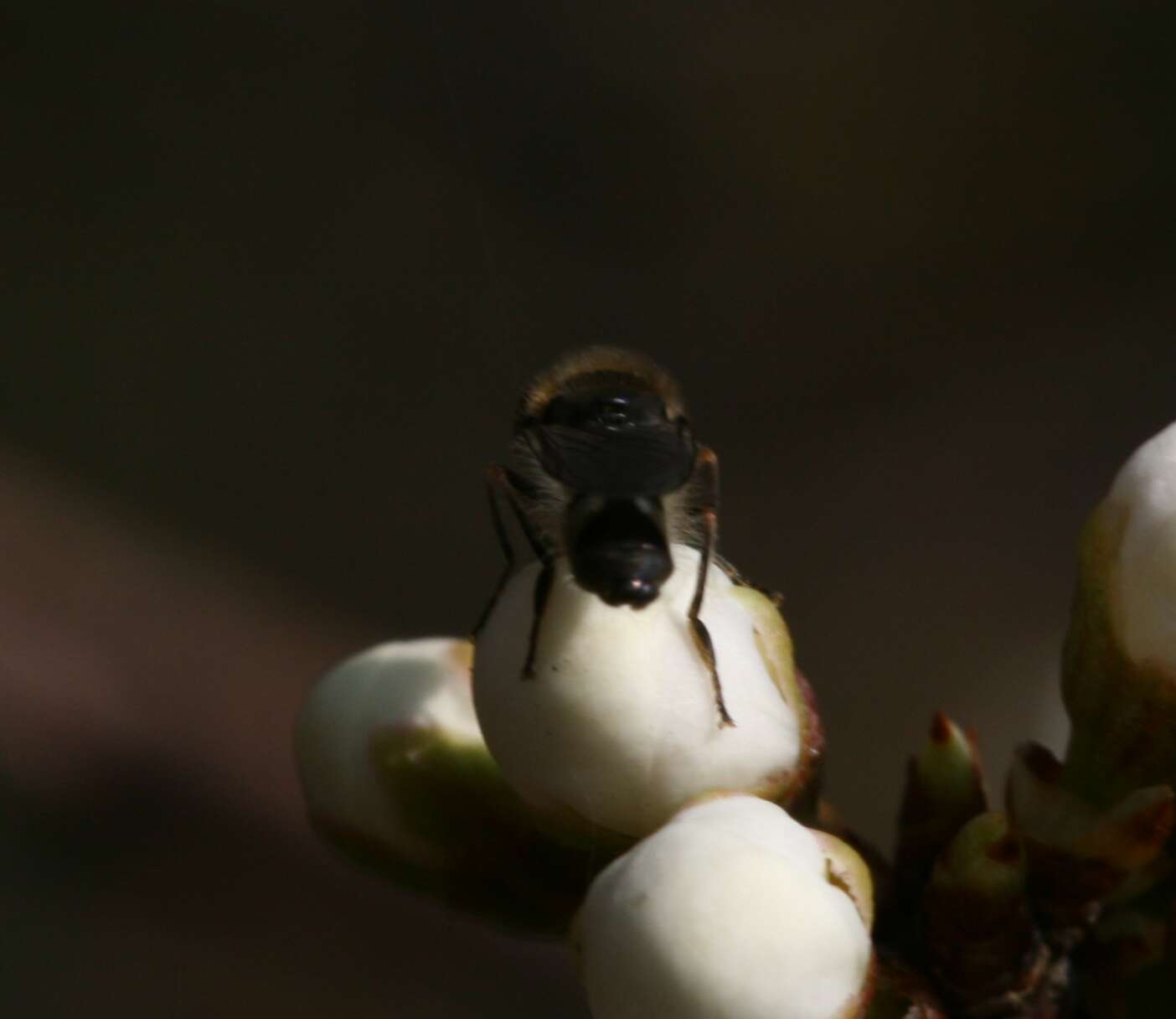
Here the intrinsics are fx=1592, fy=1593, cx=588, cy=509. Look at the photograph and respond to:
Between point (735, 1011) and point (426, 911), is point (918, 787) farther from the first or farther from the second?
point (426, 911)

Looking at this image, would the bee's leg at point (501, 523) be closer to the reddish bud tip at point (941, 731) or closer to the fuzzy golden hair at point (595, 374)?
the fuzzy golden hair at point (595, 374)

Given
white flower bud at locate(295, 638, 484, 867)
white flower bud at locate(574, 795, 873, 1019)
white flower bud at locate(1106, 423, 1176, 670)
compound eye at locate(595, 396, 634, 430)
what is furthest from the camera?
white flower bud at locate(295, 638, 484, 867)

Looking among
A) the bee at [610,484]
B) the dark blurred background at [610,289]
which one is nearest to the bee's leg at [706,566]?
the bee at [610,484]

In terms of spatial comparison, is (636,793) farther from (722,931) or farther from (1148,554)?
(1148,554)

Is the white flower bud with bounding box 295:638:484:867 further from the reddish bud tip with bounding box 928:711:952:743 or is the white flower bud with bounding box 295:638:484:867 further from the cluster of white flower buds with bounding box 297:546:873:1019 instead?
the reddish bud tip with bounding box 928:711:952:743

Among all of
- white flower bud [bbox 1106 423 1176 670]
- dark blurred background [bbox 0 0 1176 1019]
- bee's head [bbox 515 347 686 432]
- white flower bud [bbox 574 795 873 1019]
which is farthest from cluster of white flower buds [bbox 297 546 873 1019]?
dark blurred background [bbox 0 0 1176 1019]

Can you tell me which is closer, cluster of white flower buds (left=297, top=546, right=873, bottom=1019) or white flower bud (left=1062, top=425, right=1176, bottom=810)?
cluster of white flower buds (left=297, top=546, right=873, bottom=1019)

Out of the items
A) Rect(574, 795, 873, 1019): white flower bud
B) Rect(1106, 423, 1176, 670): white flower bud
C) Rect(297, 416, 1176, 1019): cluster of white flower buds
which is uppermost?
Rect(1106, 423, 1176, 670): white flower bud

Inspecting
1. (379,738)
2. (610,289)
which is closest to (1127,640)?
(379,738)
